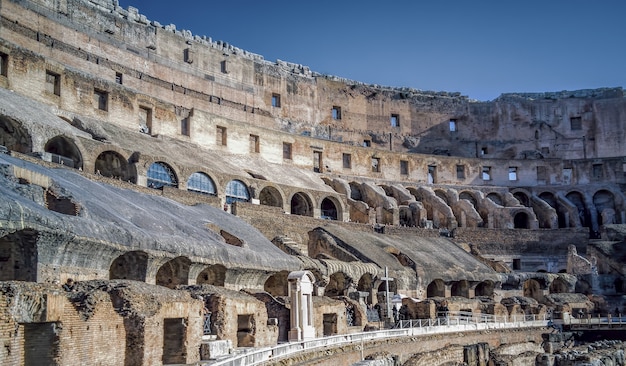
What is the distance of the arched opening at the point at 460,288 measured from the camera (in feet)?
147

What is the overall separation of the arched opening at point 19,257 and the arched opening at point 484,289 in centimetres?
3410

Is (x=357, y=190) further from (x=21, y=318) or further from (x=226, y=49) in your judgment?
(x=21, y=318)

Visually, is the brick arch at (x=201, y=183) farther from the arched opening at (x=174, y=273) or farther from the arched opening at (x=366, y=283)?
the arched opening at (x=174, y=273)

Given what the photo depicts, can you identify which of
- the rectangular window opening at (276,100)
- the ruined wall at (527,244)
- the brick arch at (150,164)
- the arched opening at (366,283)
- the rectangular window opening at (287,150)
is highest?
the rectangular window opening at (276,100)

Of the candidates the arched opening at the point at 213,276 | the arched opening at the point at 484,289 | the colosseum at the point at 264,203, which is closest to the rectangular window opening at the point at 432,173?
the colosseum at the point at 264,203

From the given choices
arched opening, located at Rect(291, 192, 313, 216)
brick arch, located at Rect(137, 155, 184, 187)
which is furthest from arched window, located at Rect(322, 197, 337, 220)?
brick arch, located at Rect(137, 155, 184, 187)

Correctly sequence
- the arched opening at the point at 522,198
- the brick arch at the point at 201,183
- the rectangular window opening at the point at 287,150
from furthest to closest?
the arched opening at the point at 522,198
the rectangular window opening at the point at 287,150
the brick arch at the point at 201,183

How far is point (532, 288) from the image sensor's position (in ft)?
158

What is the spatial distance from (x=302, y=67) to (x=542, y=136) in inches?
→ 1092

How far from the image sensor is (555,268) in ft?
181

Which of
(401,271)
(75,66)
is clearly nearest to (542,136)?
(401,271)

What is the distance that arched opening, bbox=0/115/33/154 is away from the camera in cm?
3234

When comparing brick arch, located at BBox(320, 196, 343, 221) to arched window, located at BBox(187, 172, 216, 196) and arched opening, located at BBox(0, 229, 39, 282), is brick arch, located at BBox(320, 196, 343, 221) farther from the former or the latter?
arched opening, located at BBox(0, 229, 39, 282)

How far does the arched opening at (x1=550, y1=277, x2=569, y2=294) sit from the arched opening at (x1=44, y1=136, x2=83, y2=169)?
1287 inches
